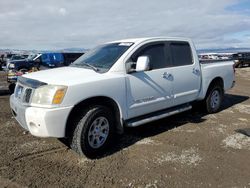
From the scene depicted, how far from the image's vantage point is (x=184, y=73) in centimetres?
590

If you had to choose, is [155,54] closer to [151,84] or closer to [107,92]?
[151,84]

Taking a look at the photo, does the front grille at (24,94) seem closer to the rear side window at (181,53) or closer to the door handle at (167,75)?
the door handle at (167,75)

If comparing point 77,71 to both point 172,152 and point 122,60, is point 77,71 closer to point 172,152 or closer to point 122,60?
point 122,60

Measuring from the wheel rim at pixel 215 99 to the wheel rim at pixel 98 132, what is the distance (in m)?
3.56

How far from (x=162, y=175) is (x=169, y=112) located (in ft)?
6.52

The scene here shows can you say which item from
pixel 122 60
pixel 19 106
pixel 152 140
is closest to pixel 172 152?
pixel 152 140

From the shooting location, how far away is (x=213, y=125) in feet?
20.1

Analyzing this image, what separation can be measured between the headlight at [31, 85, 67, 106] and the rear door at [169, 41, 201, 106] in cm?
252

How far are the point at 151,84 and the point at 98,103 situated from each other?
1156mm

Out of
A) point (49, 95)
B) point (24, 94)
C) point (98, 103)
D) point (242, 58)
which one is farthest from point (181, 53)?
point (242, 58)

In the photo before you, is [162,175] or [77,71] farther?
[77,71]

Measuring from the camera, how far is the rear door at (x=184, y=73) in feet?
18.9

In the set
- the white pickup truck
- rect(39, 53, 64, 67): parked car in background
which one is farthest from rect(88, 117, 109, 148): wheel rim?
rect(39, 53, 64, 67): parked car in background

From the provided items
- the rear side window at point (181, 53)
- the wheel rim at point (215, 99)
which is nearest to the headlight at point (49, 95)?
the rear side window at point (181, 53)
